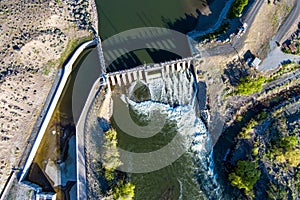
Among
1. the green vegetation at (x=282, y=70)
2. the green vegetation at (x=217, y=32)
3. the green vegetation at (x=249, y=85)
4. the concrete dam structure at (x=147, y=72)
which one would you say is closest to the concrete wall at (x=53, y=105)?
the concrete dam structure at (x=147, y=72)

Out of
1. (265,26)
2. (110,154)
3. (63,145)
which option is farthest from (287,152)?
(63,145)

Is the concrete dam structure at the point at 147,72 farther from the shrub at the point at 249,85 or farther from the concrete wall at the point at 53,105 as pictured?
the shrub at the point at 249,85

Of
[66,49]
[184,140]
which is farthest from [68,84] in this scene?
[184,140]

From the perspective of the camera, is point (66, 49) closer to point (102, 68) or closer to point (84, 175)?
point (102, 68)

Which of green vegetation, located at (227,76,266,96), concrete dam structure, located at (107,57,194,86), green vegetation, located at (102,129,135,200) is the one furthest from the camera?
concrete dam structure, located at (107,57,194,86)

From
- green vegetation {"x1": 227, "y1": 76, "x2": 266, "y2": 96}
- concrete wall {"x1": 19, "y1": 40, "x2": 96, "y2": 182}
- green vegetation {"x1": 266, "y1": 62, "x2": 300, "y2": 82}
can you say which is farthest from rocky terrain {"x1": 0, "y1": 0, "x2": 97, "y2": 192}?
green vegetation {"x1": 266, "y1": 62, "x2": 300, "y2": 82}

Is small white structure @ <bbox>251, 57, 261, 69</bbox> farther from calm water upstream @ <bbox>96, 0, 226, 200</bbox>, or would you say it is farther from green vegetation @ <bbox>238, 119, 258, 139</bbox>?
calm water upstream @ <bbox>96, 0, 226, 200</bbox>
